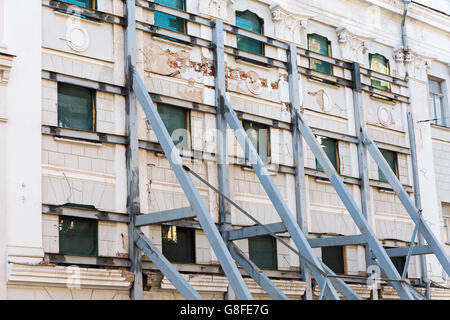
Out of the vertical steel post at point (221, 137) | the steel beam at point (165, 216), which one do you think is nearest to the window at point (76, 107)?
the steel beam at point (165, 216)

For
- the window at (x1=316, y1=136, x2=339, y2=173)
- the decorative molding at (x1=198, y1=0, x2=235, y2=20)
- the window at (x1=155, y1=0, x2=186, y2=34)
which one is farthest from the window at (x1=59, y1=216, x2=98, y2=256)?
the window at (x1=316, y1=136, x2=339, y2=173)

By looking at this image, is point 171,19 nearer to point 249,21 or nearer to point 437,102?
point 249,21

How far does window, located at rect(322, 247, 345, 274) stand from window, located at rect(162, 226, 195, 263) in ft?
12.0

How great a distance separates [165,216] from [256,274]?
90.8 inches

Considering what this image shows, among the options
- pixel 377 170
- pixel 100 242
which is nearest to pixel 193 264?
pixel 100 242

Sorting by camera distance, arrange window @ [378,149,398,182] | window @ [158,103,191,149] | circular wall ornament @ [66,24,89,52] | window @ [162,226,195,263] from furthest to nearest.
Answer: window @ [378,149,398,182] → window @ [158,103,191,149] → window @ [162,226,195,263] → circular wall ornament @ [66,24,89,52]

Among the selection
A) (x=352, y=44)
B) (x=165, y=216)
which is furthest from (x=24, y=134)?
(x=352, y=44)

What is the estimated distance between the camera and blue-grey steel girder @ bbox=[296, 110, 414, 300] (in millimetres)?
16031

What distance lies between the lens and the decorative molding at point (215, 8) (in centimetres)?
1805

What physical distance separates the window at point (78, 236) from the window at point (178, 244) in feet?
4.99

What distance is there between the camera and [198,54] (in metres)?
17.7

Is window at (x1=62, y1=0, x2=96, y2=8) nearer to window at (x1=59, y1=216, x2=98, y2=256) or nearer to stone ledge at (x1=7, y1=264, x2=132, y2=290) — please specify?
window at (x1=59, y1=216, x2=98, y2=256)
